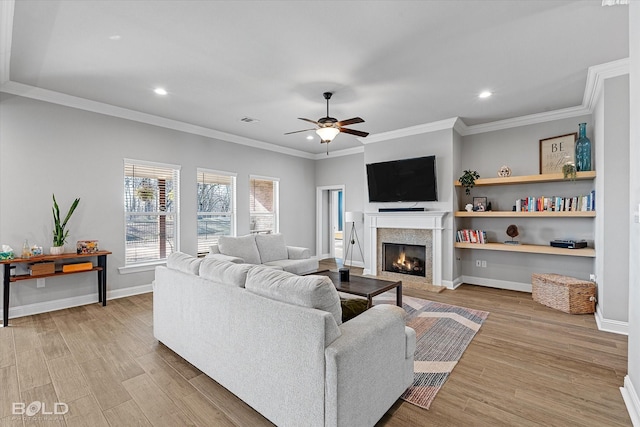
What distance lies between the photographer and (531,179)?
4449 millimetres

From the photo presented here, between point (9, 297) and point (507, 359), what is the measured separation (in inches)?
219

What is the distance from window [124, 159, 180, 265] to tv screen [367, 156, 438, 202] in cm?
370

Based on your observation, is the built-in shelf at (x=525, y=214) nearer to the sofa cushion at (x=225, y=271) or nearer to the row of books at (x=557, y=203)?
the row of books at (x=557, y=203)

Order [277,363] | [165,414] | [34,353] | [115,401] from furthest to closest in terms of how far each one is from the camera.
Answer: [34,353], [115,401], [165,414], [277,363]

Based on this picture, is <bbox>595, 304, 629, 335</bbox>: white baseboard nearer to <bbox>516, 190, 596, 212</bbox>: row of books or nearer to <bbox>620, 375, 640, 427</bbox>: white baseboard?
<bbox>620, 375, 640, 427</bbox>: white baseboard

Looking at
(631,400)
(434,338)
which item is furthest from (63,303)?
(631,400)

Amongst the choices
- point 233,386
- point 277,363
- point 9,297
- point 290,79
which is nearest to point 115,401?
point 233,386

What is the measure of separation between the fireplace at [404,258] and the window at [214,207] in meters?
3.15

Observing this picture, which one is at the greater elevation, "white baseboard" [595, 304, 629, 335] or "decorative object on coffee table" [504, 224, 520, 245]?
"decorative object on coffee table" [504, 224, 520, 245]

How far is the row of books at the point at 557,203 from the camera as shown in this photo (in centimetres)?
407

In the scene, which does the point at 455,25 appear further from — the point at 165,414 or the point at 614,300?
the point at 165,414

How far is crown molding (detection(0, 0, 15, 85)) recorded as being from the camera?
2.24 meters

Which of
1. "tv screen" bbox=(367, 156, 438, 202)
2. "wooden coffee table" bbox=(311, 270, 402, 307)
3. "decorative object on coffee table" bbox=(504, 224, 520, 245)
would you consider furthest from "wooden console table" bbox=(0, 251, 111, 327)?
"decorative object on coffee table" bbox=(504, 224, 520, 245)

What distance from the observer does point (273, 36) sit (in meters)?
2.65
